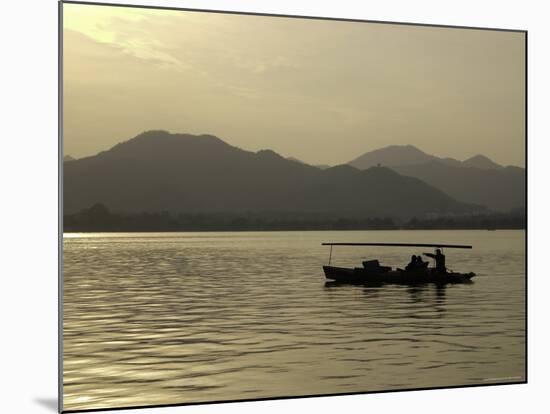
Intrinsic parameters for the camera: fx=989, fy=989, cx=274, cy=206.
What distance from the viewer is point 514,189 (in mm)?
7273

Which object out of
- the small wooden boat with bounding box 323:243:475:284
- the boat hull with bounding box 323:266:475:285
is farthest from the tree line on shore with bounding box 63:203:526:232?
the boat hull with bounding box 323:266:475:285

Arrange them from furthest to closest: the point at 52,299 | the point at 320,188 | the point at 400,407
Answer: the point at 320,188, the point at 400,407, the point at 52,299

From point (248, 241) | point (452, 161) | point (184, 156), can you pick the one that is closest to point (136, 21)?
point (184, 156)

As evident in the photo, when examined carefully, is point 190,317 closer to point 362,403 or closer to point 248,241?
point 248,241

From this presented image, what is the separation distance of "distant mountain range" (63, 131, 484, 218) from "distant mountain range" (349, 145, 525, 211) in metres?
0.07

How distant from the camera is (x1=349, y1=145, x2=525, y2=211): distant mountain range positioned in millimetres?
7043

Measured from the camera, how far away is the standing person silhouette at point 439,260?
708 cm

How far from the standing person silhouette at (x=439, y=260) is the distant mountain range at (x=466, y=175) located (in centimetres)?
45

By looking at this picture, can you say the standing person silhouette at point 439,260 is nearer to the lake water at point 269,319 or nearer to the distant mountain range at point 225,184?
the lake water at point 269,319

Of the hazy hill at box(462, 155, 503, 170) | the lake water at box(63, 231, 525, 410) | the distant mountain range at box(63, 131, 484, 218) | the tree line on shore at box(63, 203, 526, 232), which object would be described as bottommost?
the lake water at box(63, 231, 525, 410)

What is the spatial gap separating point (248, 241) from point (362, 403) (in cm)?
130

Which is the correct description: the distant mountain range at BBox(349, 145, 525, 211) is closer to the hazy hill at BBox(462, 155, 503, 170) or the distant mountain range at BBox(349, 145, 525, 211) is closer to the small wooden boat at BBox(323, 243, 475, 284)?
the hazy hill at BBox(462, 155, 503, 170)

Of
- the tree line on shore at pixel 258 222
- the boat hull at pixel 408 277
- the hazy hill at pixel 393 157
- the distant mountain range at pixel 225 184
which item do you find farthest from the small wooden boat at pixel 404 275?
the hazy hill at pixel 393 157

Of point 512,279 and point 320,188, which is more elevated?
point 320,188
